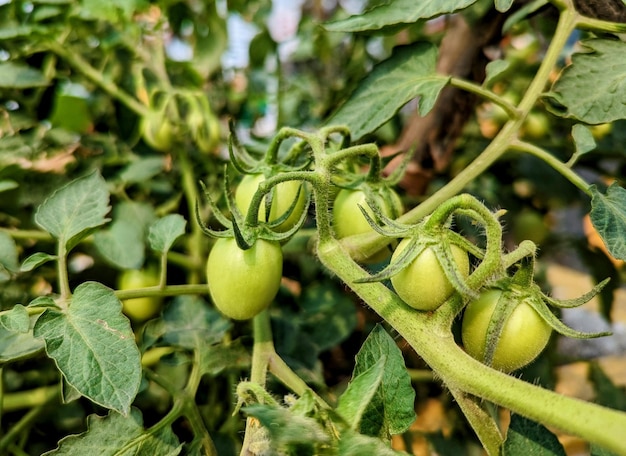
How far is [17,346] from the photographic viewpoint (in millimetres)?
517

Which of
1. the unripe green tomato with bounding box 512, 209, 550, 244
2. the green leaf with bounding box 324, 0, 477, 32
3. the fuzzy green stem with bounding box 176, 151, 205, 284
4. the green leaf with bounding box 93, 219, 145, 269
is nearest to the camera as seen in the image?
the green leaf with bounding box 324, 0, 477, 32

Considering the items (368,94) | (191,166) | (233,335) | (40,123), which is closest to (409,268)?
(368,94)

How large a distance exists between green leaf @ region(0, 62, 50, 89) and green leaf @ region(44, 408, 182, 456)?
0.45m

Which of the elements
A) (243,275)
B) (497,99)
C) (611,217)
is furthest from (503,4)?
(243,275)

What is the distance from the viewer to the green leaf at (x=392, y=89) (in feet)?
1.88

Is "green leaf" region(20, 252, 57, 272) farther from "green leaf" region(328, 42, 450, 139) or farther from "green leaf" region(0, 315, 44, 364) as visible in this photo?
"green leaf" region(328, 42, 450, 139)

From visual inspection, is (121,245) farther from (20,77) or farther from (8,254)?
(20,77)

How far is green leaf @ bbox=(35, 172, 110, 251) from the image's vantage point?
541 mm

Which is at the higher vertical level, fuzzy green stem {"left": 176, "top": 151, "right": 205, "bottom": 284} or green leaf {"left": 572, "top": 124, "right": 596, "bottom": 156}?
green leaf {"left": 572, "top": 124, "right": 596, "bottom": 156}

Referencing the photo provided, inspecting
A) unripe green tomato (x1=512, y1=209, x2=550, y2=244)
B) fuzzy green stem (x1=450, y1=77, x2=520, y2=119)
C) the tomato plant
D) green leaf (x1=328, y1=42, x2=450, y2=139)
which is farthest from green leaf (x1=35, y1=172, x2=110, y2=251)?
unripe green tomato (x1=512, y1=209, x2=550, y2=244)

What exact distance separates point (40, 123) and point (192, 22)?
1.01 feet

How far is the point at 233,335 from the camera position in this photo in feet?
2.34

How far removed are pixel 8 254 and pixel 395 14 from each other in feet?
1.47

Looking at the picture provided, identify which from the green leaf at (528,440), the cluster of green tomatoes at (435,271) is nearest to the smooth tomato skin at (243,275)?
the cluster of green tomatoes at (435,271)
